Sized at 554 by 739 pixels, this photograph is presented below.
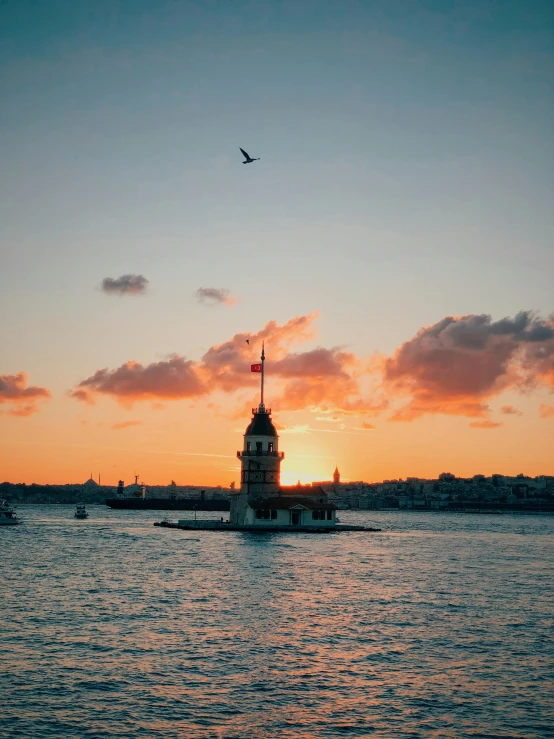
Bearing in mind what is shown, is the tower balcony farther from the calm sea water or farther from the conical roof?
the calm sea water

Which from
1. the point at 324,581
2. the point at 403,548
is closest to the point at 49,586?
the point at 324,581

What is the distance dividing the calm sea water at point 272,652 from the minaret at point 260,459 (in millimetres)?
48259

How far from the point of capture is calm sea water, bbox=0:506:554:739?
28.2 m

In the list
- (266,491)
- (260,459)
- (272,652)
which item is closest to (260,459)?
(260,459)

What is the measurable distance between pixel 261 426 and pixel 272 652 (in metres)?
89.5

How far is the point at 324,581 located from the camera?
65562 millimetres

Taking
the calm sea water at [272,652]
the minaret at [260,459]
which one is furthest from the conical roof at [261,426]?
the calm sea water at [272,652]

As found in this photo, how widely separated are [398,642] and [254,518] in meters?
84.4

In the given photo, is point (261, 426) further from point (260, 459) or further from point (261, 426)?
point (260, 459)

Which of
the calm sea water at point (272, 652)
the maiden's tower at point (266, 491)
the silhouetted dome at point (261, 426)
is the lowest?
the calm sea water at point (272, 652)

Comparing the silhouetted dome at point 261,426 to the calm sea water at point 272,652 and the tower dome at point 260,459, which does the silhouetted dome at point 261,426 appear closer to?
the tower dome at point 260,459

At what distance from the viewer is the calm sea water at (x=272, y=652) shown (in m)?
28.2

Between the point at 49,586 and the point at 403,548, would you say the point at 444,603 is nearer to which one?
the point at 49,586

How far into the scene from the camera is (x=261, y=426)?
12775cm
